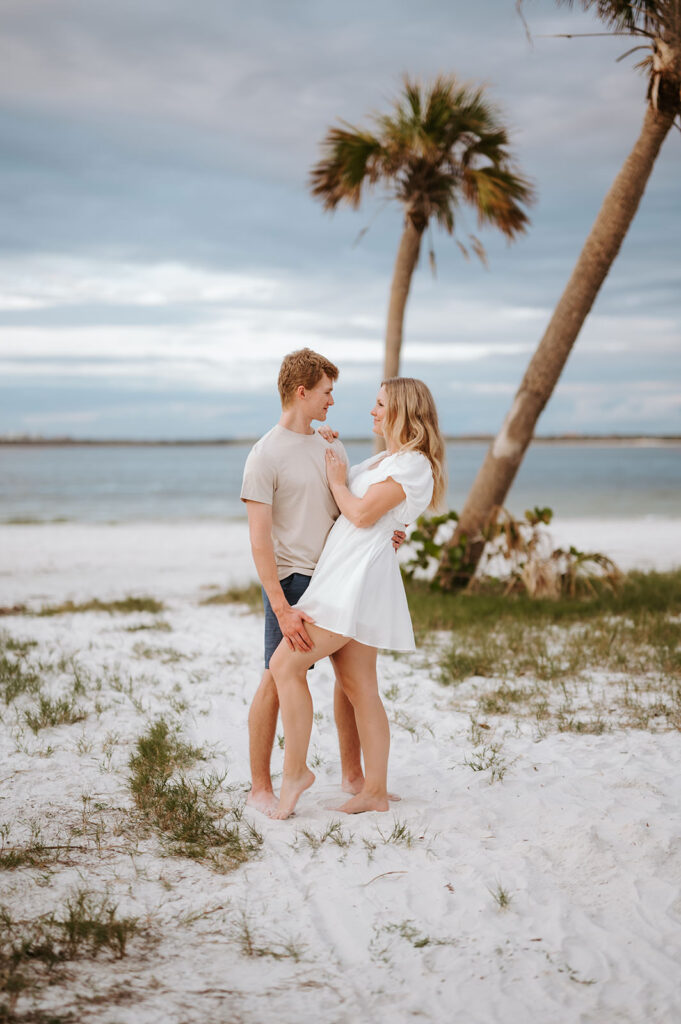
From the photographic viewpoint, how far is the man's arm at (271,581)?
343 cm

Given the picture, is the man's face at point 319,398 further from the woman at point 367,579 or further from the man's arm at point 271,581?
the man's arm at point 271,581

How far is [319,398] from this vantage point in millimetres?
3596

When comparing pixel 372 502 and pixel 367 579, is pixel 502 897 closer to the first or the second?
pixel 367 579

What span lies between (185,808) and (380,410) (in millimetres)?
1947

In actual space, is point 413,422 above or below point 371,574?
above

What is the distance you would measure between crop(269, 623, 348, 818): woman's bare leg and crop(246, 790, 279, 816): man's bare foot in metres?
0.07

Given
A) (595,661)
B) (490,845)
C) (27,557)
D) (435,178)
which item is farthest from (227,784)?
(27,557)

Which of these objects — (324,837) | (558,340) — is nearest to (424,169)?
(558,340)

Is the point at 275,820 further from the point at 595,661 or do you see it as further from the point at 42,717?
the point at 595,661

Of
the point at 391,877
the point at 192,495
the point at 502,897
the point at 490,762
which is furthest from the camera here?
the point at 192,495

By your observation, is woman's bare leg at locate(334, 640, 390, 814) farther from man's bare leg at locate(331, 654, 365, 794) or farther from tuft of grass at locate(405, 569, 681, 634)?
tuft of grass at locate(405, 569, 681, 634)

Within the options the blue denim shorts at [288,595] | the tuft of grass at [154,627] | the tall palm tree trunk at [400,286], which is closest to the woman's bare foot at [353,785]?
the blue denim shorts at [288,595]

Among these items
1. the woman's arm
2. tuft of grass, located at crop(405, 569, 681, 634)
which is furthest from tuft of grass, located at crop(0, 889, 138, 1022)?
tuft of grass, located at crop(405, 569, 681, 634)

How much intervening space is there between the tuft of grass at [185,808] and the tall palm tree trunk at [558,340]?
5.16m
